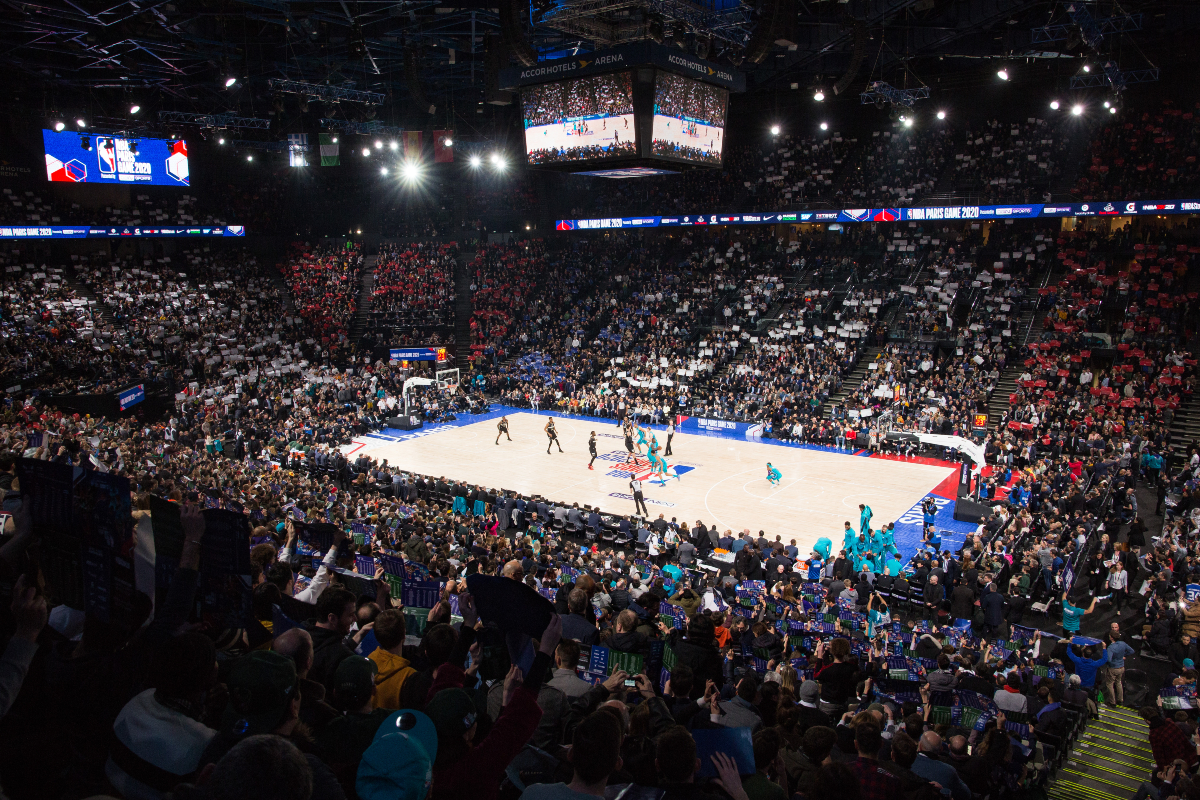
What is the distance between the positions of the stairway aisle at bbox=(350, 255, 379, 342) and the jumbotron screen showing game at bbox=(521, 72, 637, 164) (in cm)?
2487

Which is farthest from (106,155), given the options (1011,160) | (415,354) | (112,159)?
Answer: (1011,160)

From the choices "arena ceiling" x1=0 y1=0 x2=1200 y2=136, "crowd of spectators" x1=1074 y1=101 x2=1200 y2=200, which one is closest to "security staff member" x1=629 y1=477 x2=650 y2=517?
"arena ceiling" x1=0 y1=0 x2=1200 y2=136

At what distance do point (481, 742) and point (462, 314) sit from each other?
45222mm

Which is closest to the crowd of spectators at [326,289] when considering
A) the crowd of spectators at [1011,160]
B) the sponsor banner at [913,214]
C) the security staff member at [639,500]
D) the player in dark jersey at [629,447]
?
the sponsor banner at [913,214]

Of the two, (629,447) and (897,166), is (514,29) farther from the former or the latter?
(897,166)

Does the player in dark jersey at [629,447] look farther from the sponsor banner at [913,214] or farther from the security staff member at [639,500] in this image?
the sponsor banner at [913,214]

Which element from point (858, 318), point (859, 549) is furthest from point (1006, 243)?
point (859, 549)

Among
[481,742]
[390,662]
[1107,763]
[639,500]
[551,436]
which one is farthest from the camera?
[551,436]

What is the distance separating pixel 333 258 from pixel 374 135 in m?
11.3

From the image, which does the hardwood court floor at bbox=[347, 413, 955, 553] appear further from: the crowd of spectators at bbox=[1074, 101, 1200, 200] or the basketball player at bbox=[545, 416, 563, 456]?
the crowd of spectators at bbox=[1074, 101, 1200, 200]

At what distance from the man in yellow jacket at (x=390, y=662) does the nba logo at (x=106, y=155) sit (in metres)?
44.5

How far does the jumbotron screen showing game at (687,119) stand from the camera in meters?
20.6

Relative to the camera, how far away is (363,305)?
47.4 m

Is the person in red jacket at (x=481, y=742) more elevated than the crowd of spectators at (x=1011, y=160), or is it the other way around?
the crowd of spectators at (x=1011, y=160)
